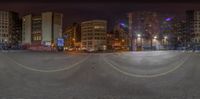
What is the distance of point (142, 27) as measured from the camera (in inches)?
201

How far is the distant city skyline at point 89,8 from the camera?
4508mm

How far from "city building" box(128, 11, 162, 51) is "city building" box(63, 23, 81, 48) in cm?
115

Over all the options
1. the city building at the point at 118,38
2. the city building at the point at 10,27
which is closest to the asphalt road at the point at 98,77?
the city building at the point at 118,38

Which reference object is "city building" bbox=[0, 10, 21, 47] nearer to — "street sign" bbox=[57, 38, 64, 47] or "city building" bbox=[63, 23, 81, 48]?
"street sign" bbox=[57, 38, 64, 47]

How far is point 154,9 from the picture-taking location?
15.7ft

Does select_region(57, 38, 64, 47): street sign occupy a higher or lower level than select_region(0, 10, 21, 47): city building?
lower

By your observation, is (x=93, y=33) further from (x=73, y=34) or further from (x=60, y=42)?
(x=60, y=42)

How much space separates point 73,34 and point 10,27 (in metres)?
1.27

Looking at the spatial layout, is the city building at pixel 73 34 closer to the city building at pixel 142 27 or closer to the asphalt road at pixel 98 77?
the asphalt road at pixel 98 77

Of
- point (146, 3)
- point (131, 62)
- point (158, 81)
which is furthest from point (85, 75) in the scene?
point (146, 3)

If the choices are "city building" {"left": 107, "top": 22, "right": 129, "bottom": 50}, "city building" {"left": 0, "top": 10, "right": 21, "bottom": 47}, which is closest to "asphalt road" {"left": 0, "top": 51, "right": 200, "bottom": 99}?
"city building" {"left": 107, "top": 22, "right": 129, "bottom": 50}

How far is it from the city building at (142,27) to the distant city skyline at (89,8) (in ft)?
0.47

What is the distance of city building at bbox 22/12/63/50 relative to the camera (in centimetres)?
425

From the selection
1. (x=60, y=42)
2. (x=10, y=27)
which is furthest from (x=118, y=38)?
(x=10, y=27)
